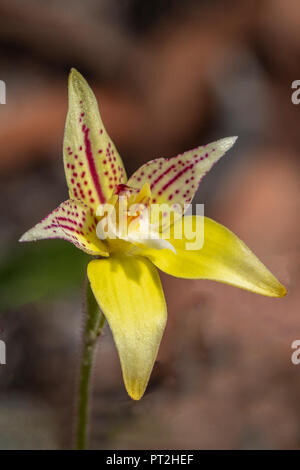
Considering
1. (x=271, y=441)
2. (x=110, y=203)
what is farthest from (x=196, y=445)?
(x=110, y=203)

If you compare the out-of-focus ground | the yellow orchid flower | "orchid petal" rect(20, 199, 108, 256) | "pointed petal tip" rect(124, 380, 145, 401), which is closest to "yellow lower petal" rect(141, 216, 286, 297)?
the yellow orchid flower

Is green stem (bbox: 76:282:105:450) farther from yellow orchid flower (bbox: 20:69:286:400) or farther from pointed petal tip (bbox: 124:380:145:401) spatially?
pointed petal tip (bbox: 124:380:145:401)

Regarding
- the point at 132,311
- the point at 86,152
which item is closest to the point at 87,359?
the point at 132,311

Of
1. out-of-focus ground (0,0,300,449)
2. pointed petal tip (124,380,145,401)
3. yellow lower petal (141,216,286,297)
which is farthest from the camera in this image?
out-of-focus ground (0,0,300,449)

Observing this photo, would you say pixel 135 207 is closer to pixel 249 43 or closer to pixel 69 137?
pixel 69 137

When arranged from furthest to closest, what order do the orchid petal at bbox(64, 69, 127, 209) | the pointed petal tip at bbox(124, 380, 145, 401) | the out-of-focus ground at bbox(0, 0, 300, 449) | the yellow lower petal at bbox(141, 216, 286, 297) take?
the out-of-focus ground at bbox(0, 0, 300, 449) < the orchid petal at bbox(64, 69, 127, 209) < the yellow lower petal at bbox(141, 216, 286, 297) < the pointed petal tip at bbox(124, 380, 145, 401)

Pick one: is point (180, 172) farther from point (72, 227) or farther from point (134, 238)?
point (72, 227)

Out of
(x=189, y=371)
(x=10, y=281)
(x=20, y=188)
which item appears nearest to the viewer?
(x=10, y=281)
